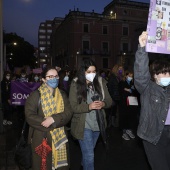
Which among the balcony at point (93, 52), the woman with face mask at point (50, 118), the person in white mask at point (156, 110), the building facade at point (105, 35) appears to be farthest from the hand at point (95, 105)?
the balcony at point (93, 52)

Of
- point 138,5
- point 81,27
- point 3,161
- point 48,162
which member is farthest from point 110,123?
point 138,5

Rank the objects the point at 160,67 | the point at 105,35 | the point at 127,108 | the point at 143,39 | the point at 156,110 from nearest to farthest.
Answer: the point at 143,39
the point at 156,110
the point at 160,67
the point at 127,108
the point at 105,35

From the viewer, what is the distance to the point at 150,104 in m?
3.18

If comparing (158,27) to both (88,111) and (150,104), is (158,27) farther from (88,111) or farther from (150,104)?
(88,111)

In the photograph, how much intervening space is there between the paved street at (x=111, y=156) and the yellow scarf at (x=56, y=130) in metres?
1.08

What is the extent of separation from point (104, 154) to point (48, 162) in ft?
8.29

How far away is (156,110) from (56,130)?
147 cm

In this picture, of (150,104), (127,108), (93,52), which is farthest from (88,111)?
(93,52)

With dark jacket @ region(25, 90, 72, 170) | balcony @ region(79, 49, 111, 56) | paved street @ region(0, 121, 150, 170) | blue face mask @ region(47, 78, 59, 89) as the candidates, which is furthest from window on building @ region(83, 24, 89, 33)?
dark jacket @ region(25, 90, 72, 170)

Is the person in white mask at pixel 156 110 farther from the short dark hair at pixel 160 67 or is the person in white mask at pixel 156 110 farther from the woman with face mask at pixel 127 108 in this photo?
the woman with face mask at pixel 127 108

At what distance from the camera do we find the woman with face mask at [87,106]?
412 cm

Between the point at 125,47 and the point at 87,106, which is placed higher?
the point at 125,47

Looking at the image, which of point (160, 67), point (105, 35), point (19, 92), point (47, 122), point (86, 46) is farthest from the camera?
point (105, 35)

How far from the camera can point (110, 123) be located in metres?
9.10
